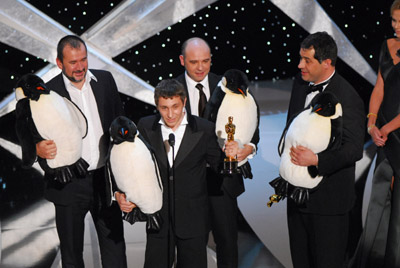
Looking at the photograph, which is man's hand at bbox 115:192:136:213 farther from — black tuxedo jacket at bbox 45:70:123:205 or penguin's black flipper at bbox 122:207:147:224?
black tuxedo jacket at bbox 45:70:123:205

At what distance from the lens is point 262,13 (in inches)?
195

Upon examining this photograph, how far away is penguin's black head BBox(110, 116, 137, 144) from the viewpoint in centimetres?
292

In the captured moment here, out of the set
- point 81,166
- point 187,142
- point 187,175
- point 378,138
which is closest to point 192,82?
point 187,142

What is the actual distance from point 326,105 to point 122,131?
0.94 metres

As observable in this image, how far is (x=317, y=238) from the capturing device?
3193mm

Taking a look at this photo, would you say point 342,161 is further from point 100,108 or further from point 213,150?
point 100,108

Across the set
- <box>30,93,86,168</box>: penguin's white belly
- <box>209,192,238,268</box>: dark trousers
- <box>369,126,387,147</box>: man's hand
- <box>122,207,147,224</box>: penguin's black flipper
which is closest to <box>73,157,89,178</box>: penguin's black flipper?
<box>30,93,86,168</box>: penguin's white belly

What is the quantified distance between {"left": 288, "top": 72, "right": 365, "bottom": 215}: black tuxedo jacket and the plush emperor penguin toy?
0.77ft

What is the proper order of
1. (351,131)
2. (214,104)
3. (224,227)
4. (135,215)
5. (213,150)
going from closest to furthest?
(135,215) < (351,131) < (213,150) < (214,104) < (224,227)

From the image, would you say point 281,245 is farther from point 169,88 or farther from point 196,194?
point 169,88

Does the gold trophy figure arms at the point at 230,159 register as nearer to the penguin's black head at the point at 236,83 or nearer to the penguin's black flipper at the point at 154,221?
A: the penguin's black head at the point at 236,83

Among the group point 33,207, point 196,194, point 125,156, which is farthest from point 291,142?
point 33,207

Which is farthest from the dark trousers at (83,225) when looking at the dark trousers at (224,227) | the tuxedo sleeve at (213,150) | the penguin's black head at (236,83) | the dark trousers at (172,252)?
the penguin's black head at (236,83)

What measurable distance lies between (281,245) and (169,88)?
1995mm
